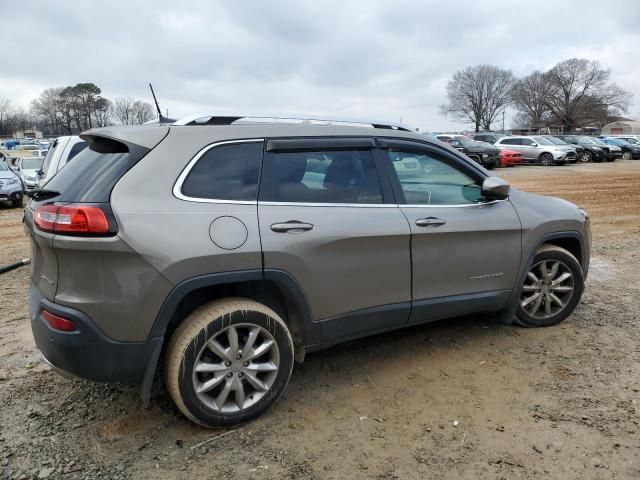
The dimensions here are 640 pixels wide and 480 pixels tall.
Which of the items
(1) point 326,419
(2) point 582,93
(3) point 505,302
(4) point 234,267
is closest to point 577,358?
(3) point 505,302

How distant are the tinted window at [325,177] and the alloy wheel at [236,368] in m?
0.82

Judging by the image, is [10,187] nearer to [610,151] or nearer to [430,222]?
[430,222]

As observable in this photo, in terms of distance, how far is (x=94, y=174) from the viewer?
9.56ft

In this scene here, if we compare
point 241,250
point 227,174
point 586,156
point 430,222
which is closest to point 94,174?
point 227,174

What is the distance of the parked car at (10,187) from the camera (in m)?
13.8

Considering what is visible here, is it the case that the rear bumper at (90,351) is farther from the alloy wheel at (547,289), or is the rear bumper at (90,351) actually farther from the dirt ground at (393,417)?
the alloy wheel at (547,289)

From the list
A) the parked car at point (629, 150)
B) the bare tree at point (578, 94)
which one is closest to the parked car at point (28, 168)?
the parked car at point (629, 150)

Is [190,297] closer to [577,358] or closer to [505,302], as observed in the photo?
[505,302]

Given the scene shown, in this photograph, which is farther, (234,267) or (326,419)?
(326,419)

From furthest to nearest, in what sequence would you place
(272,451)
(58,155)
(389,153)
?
(58,155)
(389,153)
(272,451)

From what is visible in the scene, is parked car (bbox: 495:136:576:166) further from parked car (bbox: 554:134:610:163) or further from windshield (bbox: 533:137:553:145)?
parked car (bbox: 554:134:610:163)

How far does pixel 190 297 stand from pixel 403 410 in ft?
4.77

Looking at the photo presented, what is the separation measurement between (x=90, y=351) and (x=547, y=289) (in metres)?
3.52

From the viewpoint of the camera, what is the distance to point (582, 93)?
306 ft
